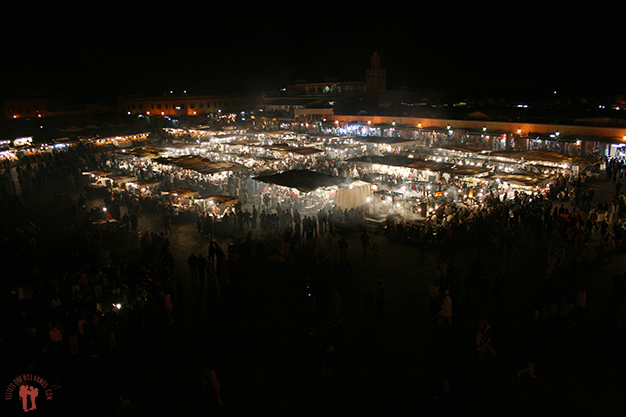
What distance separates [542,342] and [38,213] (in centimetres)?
1711

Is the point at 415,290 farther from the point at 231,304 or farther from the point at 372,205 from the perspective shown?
the point at 372,205

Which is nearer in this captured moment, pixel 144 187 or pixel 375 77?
pixel 144 187

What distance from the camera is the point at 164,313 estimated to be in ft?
24.6

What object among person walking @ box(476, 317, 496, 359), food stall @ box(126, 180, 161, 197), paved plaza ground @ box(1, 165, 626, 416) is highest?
food stall @ box(126, 180, 161, 197)

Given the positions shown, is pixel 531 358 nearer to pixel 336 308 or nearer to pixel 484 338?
pixel 484 338

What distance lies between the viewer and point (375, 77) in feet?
150

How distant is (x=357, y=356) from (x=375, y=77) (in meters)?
43.4

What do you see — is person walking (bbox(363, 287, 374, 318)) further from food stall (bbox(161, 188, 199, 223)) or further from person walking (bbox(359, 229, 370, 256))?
food stall (bbox(161, 188, 199, 223))

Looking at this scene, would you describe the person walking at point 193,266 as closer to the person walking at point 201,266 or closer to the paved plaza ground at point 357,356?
the person walking at point 201,266
